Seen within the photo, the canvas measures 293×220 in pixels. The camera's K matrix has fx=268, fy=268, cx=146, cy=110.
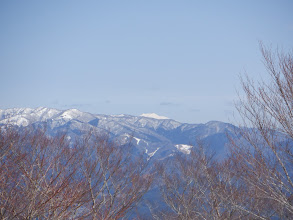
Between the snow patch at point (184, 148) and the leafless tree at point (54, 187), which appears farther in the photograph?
the snow patch at point (184, 148)

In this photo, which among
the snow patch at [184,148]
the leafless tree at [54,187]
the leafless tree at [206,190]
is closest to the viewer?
the leafless tree at [54,187]

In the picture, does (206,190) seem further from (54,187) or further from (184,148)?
(184,148)

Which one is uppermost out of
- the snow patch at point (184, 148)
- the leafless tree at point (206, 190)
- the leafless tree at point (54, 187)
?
the leafless tree at point (54, 187)

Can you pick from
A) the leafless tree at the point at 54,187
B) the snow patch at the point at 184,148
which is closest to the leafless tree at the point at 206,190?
the leafless tree at the point at 54,187

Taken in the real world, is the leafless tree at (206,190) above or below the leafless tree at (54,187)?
below

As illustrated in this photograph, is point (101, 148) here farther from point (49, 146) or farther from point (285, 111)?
point (285, 111)

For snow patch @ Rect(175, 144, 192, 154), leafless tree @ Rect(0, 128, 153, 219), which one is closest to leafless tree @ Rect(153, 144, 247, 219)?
leafless tree @ Rect(0, 128, 153, 219)

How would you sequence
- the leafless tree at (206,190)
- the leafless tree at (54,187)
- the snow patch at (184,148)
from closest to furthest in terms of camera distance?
1. the leafless tree at (54,187)
2. the leafless tree at (206,190)
3. the snow patch at (184,148)

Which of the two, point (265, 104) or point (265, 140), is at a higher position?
point (265, 104)

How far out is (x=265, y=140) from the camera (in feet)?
17.1

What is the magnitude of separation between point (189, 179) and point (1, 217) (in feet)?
32.9

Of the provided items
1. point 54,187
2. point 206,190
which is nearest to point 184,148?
point 206,190

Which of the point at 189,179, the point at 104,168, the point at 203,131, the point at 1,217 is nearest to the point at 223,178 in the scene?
the point at 189,179

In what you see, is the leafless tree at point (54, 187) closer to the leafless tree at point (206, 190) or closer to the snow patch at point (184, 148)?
the leafless tree at point (206, 190)
